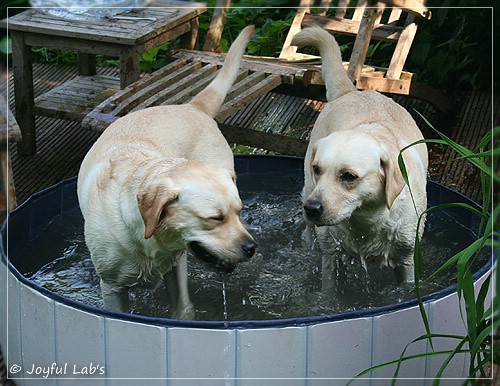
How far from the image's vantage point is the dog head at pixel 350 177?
11.0 feet

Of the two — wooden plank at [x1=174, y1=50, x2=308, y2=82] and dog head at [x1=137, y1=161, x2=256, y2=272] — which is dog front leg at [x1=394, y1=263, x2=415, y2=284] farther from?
wooden plank at [x1=174, y1=50, x2=308, y2=82]

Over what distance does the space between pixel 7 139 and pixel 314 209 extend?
1.31 metres

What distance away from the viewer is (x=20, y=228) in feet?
13.6

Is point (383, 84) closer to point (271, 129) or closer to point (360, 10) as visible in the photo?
point (360, 10)

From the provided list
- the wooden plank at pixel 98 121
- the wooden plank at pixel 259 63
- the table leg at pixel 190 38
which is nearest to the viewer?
the wooden plank at pixel 98 121

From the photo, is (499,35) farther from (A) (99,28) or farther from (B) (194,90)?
(A) (99,28)

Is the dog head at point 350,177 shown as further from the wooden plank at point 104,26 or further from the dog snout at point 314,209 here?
the wooden plank at point 104,26

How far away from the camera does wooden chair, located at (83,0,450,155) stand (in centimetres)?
495

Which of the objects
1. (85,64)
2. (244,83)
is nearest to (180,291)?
(244,83)

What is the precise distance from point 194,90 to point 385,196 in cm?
197

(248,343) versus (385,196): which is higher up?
(385,196)

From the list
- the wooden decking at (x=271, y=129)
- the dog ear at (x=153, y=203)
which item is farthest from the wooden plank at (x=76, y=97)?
the dog ear at (x=153, y=203)

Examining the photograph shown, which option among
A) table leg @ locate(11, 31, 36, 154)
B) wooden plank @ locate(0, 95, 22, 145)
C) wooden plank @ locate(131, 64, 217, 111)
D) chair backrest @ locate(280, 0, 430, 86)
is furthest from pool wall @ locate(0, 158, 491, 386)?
table leg @ locate(11, 31, 36, 154)

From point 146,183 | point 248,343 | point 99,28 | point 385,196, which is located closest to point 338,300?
point 385,196
